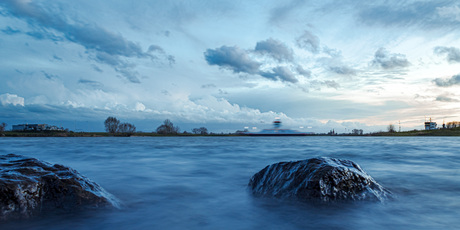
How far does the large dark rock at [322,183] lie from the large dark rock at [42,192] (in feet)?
9.82

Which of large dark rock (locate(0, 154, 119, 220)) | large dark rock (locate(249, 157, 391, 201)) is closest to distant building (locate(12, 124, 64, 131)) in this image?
large dark rock (locate(0, 154, 119, 220))

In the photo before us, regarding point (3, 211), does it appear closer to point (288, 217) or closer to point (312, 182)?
point (288, 217)

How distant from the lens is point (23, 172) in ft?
13.4

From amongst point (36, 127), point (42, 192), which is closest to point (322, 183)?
point (42, 192)

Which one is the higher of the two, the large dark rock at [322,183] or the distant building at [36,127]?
the distant building at [36,127]

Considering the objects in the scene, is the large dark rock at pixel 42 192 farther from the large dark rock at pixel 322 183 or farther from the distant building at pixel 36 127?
the distant building at pixel 36 127

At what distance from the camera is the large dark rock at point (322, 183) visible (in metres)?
4.43

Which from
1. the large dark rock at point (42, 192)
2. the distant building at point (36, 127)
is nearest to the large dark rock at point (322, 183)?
the large dark rock at point (42, 192)

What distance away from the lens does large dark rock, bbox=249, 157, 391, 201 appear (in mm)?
4434

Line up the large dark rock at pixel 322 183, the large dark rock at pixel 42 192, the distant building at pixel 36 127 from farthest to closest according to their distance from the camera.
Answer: the distant building at pixel 36 127, the large dark rock at pixel 322 183, the large dark rock at pixel 42 192

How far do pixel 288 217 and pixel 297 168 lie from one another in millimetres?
1155

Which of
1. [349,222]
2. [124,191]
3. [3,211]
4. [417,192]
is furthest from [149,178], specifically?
[417,192]

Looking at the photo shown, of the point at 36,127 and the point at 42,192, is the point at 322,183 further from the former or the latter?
the point at 36,127

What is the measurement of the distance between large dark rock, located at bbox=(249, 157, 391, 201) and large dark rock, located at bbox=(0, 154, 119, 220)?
2.99 metres
